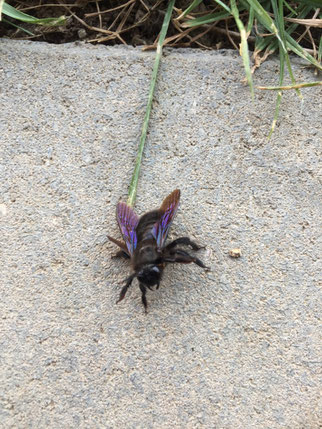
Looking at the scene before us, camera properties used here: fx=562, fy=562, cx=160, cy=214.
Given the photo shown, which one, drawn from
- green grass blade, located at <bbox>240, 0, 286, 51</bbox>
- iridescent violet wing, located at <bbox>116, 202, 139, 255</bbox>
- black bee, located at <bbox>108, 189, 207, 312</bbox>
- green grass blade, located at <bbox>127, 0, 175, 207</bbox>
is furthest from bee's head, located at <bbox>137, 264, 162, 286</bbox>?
green grass blade, located at <bbox>240, 0, 286, 51</bbox>

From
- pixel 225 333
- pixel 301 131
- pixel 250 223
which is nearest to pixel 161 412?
pixel 225 333

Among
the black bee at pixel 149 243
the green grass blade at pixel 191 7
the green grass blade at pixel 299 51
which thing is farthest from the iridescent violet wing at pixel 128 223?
the green grass blade at pixel 299 51

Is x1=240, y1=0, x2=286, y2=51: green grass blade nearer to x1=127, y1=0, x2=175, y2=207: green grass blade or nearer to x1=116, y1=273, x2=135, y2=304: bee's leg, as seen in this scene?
x1=127, y1=0, x2=175, y2=207: green grass blade

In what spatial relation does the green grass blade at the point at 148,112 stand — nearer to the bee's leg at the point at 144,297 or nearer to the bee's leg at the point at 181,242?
the bee's leg at the point at 181,242

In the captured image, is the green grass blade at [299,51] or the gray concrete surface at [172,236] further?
the green grass blade at [299,51]

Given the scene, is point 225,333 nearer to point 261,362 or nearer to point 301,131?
point 261,362
